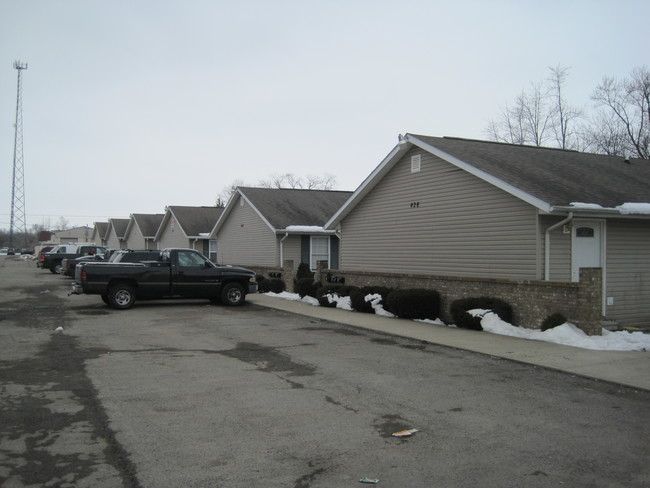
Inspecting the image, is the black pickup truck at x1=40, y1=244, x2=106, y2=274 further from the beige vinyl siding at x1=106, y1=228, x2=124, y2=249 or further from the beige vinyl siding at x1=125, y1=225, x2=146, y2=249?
the beige vinyl siding at x1=106, y1=228, x2=124, y2=249

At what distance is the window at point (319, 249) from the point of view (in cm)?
2761

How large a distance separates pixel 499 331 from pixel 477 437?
7.46 m

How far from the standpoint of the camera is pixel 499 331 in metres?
13.1

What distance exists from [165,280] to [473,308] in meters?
10.1

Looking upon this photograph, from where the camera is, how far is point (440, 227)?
16703 mm

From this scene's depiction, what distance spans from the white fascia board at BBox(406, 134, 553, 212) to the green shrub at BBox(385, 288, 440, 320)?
3.39 meters

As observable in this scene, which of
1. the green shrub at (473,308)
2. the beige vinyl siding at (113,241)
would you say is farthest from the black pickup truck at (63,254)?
the green shrub at (473,308)

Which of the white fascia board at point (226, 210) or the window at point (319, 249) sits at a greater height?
the white fascia board at point (226, 210)

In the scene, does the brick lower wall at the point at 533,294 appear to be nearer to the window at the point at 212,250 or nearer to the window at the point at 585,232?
the window at the point at 585,232

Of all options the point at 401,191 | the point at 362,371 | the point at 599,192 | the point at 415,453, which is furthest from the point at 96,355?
the point at 599,192

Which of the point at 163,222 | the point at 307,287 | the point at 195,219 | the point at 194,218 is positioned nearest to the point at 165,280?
the point at 307,287

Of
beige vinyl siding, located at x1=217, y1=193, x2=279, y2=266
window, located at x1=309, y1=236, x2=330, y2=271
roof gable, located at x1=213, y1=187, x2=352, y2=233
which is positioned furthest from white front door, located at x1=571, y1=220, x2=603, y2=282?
beige vinyl siding, located at x1=217, y1=193, x2=279, y2=266

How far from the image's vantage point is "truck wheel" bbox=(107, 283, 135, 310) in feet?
59.9

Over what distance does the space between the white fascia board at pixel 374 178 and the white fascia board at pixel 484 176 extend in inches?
20.8
